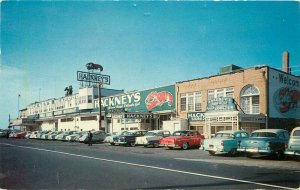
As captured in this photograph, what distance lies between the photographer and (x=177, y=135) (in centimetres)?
2362

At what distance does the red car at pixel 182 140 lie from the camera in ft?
74.7

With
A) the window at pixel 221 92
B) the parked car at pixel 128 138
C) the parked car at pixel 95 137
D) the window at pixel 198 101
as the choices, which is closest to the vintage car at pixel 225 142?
the window at pixel 221 92

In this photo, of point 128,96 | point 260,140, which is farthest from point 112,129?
point 260,140

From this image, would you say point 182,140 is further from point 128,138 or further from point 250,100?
point 250,100

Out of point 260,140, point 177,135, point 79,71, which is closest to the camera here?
point 260,140

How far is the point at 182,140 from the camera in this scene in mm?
22984

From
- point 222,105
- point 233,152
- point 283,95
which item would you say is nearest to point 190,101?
point 222,105

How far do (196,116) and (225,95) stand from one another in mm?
3876

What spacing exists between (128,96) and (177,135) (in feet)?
68.1

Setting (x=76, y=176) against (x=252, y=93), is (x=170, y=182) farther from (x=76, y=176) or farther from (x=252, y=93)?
(x=252, y=93)

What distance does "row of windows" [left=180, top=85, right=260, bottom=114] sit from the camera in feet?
89.0

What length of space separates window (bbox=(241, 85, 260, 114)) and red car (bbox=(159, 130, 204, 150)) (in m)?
6.13

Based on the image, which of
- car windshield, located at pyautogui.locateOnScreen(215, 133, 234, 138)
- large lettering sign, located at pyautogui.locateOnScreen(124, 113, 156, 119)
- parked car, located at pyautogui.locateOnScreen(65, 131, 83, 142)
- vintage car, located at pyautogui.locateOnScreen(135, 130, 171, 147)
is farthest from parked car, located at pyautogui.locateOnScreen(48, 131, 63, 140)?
car windshield, located at pyautogui.locateOnScreen(215, 133, 234, 138)

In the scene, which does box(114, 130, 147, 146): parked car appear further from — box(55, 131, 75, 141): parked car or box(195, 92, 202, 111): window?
box(55, 131, 75, 141): parked car
